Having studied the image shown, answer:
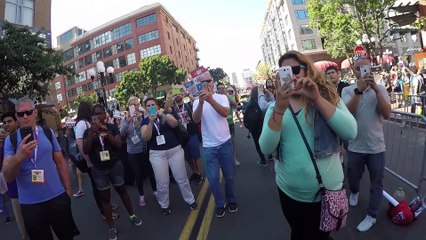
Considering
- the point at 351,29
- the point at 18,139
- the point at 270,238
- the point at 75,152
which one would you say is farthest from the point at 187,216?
the point at 351,29

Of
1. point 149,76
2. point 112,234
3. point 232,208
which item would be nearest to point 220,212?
point 232,208

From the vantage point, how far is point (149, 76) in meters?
45.1

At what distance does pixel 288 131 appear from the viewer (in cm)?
221

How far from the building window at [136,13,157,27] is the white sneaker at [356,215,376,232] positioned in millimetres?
62273

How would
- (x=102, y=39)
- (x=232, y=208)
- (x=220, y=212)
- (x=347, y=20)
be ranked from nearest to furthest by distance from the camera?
(x=220, y=212) → (x=232, y=208) → (x=347, y=20) → (x=102, y=39)

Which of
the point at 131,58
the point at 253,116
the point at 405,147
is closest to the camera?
the point at 405,147

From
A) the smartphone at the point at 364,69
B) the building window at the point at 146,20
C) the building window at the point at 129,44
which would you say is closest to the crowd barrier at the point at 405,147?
the smartphone at the point at 364,69

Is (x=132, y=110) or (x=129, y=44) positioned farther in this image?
(x=129, y=44)

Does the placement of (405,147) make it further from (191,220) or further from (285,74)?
(285,74)

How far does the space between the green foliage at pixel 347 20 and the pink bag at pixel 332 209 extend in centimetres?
2891

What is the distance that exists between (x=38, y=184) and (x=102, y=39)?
7275cm

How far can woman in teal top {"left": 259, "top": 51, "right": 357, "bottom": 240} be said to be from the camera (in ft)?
6.88

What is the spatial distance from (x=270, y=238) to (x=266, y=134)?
2.10 m

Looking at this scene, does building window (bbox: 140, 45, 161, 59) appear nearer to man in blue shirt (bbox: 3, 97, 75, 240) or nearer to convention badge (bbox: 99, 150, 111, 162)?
convention badge (bbox: 99, 150, 111, 162)
